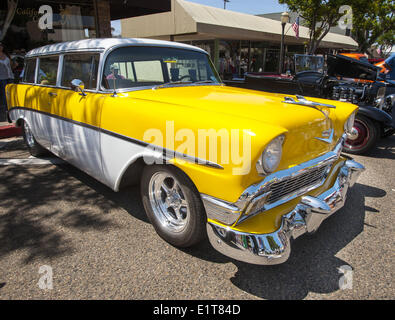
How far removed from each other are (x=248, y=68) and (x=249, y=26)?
14.3ft

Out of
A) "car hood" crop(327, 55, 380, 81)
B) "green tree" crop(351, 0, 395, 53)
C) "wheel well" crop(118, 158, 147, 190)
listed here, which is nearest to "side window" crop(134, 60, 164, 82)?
"wheel well" crop(118, 158, 147, 190)

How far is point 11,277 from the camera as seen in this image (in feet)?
6.74

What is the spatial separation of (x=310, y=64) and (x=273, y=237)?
577cm

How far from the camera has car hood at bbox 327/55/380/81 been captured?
17.9ft

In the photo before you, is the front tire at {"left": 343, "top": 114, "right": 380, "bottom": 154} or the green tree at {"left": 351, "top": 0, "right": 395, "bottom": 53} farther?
the green tree at {"left": 351, "top": 0, "right": 395, "bottom": 53}

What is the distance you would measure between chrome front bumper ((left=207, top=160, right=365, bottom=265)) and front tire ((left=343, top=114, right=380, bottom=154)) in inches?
128

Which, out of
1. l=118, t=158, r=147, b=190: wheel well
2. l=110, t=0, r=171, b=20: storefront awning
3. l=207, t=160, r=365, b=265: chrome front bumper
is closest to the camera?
l=207, t=160, r=365, b=265: chrome front bumper

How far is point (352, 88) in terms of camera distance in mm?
5488

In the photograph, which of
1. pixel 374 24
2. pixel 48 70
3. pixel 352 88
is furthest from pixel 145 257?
pixel 374 24

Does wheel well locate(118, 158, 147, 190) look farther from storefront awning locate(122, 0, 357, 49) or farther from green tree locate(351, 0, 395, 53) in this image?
green tree locate(351, 0, 395, 53)

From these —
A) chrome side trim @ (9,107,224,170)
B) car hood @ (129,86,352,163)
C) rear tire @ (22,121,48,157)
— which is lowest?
rear tire @ (22,121,48,157)

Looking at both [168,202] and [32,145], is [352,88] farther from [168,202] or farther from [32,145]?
Result: [32,145]

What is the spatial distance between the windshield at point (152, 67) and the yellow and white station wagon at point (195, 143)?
0.03ft

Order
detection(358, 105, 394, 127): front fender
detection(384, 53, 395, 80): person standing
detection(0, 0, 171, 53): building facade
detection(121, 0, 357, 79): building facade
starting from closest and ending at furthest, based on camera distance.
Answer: detection(358, 105, 394, 127): front fender → detection(384, 53, 395, 80): person standing → detection(0, 0, 171, 53): building facade → detection(121, 0, 357, 79): building facade
